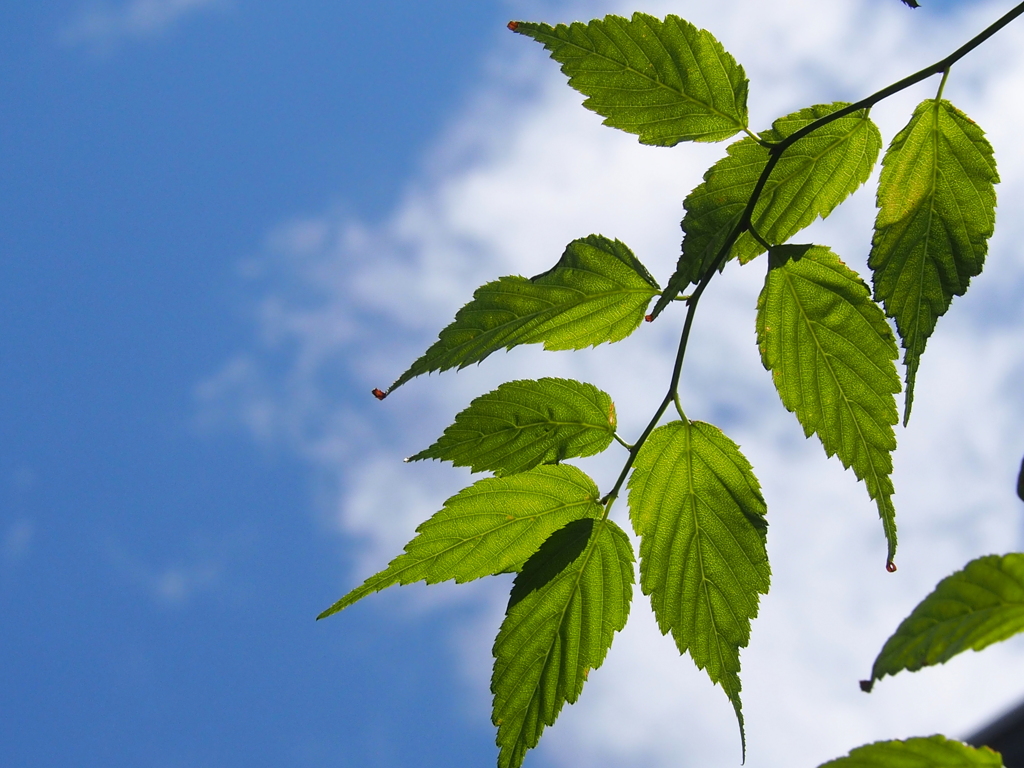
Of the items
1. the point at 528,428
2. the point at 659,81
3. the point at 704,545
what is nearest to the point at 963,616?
the point at 704,545

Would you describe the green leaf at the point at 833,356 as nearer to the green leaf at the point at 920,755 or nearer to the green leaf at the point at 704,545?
the green leaf at the point at 704,545

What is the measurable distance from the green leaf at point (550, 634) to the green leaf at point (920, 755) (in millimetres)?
501

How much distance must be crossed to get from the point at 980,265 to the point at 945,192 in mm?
103

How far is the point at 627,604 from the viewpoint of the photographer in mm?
1139

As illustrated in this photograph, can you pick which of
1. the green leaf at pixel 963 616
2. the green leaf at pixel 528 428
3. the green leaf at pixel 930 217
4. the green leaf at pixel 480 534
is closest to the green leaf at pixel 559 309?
the green leaf at pixel 528 428

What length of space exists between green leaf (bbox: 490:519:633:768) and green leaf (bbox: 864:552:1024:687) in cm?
51

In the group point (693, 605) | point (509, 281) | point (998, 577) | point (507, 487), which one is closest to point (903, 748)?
point (998, 577)

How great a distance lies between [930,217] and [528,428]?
0.57m

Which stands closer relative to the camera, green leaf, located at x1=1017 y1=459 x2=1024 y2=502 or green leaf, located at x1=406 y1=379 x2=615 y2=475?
green leaf, located at x1=1017 y1=459 x2=1024 y2=502

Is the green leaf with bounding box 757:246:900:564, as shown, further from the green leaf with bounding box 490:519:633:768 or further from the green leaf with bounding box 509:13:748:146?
the green leaf with bounding box 490:519:633:768

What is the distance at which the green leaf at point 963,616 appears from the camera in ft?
1.97

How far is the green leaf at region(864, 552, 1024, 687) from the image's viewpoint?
60 centimetres

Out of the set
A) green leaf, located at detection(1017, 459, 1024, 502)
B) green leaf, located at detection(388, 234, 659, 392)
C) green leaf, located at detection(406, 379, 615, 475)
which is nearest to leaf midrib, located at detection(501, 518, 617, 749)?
green leaf, located at detection(406, 379, 615, 475)

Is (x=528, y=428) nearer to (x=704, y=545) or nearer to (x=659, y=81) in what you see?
(x=704, y=545)
